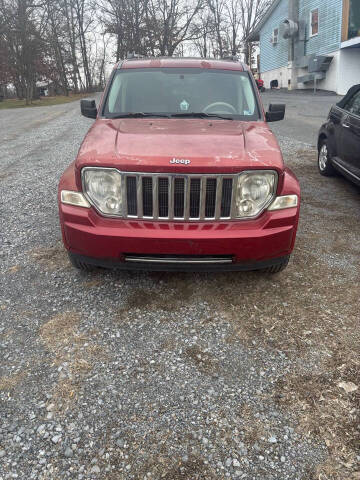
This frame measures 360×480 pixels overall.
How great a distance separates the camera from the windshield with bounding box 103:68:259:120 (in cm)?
422

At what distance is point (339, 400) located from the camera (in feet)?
7.55

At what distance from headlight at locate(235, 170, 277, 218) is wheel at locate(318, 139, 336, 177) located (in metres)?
4.31

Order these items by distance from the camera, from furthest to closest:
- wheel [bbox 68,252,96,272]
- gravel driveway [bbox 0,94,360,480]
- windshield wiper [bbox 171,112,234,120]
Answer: windshield wiper [bbox 171,112,234,120] → wheel [bbox 68,252,96,272] → gravel driveway [bbox 0,94,360,480]

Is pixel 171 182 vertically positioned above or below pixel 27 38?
below

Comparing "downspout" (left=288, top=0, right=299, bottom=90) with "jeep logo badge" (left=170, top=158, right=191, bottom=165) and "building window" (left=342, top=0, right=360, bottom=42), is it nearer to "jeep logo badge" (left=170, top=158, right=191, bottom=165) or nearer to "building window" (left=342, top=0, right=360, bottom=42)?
"building window" (left=342, top=0, right=360, bottom=42)

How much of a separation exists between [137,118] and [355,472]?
344 centimetres

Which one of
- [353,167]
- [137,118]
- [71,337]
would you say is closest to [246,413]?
[71,337]

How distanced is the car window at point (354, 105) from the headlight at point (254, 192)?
365 cm

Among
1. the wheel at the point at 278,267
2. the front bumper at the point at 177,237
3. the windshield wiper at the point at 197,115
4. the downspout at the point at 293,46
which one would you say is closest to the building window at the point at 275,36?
the downspout at the point at 293,46

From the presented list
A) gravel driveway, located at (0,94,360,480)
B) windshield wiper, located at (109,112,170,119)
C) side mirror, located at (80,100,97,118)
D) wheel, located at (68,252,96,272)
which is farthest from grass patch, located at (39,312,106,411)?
side mirror, located at (80,100,97,118)

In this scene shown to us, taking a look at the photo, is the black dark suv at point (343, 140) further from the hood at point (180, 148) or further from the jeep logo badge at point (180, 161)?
the jeep logo badge at point (180, 161)

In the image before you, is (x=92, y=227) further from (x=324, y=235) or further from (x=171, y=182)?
(x=324, y=235)

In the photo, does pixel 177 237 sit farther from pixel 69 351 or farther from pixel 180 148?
pixel 69 351

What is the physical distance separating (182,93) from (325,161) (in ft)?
12.5
